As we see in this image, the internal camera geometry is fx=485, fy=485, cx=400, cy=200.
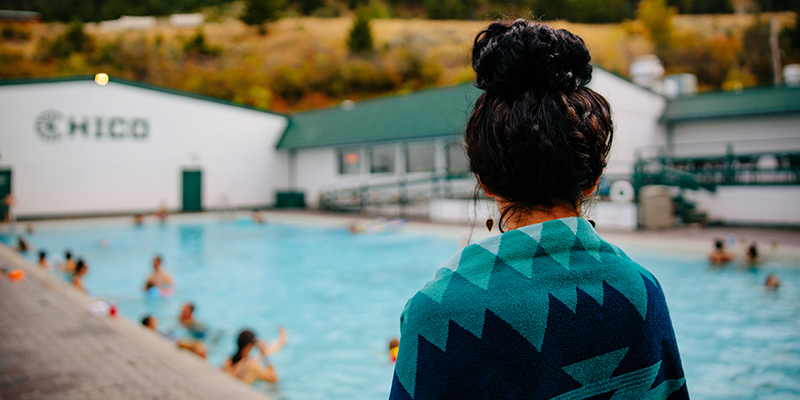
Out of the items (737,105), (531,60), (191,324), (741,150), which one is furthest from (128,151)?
(741,150)

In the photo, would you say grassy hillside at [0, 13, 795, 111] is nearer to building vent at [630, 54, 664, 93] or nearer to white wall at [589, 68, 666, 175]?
building vent at [630, 54, 664, 93]

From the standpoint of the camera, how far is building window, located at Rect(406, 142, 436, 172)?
22.1m

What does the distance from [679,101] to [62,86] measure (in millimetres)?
26633

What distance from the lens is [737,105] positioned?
59.3 feet

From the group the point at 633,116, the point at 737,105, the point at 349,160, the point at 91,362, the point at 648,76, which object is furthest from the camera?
the point at 349,160

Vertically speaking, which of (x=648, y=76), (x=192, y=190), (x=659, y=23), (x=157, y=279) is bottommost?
(x=157, y=279)

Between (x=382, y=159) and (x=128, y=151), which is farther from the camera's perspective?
(x=382, y=159)

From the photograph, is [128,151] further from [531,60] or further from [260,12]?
[260,12]

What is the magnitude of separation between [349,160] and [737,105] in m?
16.9

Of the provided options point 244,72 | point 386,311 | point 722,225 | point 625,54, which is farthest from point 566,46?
point 625,54

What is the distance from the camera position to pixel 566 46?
41.1 inches

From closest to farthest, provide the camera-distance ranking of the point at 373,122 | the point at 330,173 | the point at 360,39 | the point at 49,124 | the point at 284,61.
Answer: the point at 49,124
the point at 373,122
the point at 330,173
the point at 284,61
the point at 360,39

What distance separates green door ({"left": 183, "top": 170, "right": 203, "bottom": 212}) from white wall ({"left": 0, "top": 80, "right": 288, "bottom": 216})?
1.07 feet

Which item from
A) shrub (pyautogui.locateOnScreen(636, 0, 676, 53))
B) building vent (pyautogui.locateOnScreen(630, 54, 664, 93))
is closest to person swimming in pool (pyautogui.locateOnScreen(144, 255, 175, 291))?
building vent (pyautogui.locateOnScreen(630, 54, 664, 93))
